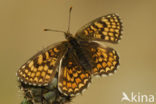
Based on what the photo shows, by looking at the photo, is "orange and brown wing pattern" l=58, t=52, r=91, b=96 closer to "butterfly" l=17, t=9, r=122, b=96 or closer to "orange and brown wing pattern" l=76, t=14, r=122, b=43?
"butterfly" l=17, t=9, r=122, b=96

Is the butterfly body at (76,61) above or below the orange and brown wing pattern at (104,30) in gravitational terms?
below

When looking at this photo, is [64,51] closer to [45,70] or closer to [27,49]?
[45,70]

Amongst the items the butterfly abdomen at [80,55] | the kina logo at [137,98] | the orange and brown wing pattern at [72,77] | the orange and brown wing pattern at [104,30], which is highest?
the orange and brown wing pattern at [104,30]

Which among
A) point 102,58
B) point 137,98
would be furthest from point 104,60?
point 137,98

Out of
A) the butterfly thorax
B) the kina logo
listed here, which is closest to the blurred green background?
the kina logo

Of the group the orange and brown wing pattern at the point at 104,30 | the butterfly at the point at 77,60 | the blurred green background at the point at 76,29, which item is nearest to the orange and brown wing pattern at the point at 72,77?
the butterfly at the point at 77,60

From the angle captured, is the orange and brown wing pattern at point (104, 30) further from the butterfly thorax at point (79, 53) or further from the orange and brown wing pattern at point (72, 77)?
the orange and brown wing pattern at point (72, 77)
